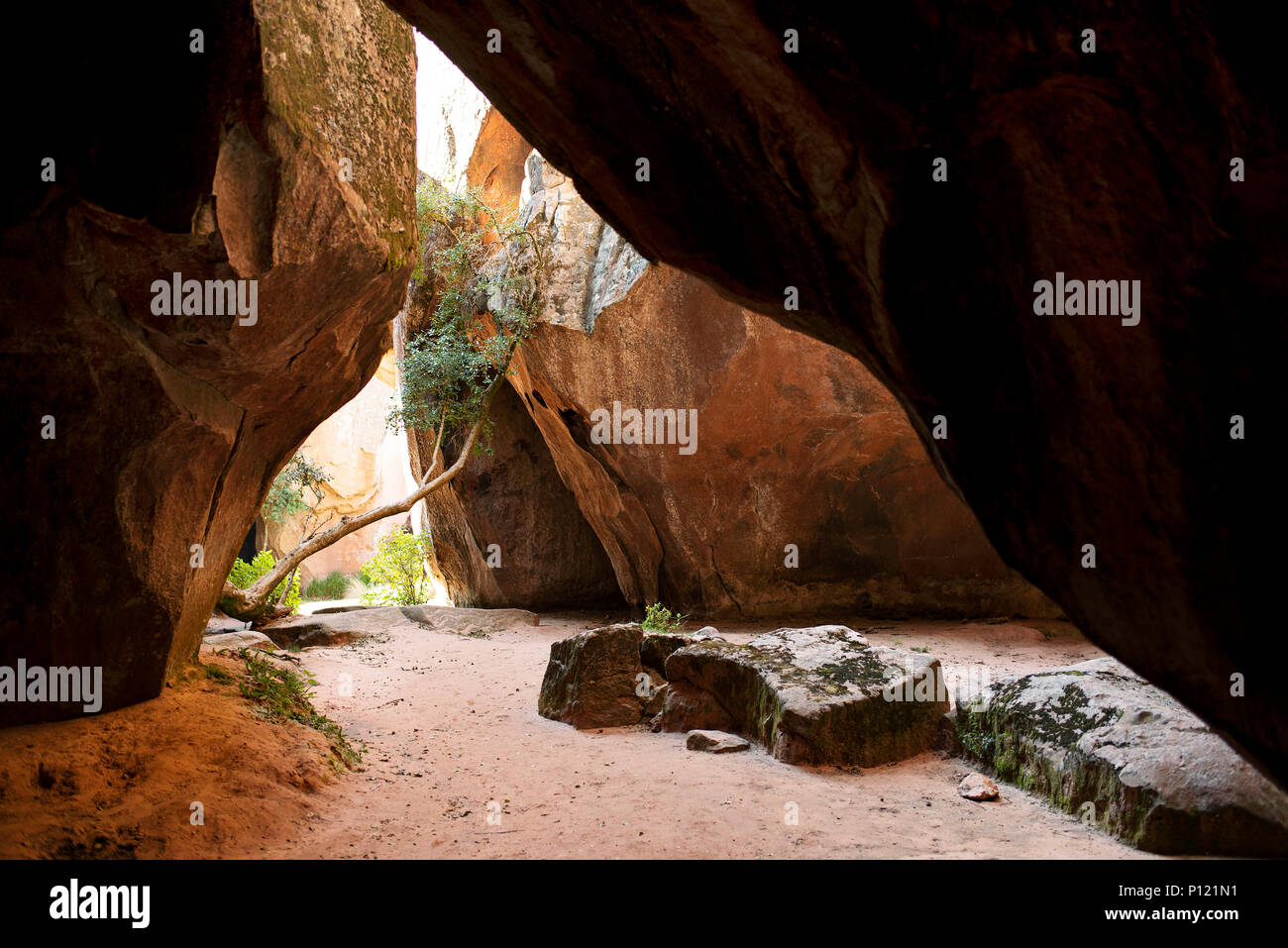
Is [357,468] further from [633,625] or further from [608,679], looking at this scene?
[608,679]

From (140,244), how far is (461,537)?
1185 centimetres

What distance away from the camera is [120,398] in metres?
4.24

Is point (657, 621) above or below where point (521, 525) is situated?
below

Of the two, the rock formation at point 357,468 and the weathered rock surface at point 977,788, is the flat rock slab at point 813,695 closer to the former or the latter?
the weathered rock surface at point 977,788

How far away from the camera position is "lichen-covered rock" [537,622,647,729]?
20.4 ft

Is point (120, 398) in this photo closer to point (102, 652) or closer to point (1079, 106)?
point (102, 652)

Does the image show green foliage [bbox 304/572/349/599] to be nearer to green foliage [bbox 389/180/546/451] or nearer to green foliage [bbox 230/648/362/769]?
green foliage [bbox 389/180/546/451]

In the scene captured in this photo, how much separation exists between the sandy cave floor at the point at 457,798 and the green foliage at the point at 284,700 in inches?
5.6

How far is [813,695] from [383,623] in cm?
723

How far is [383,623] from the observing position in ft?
36.0

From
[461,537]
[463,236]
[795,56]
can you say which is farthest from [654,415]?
[795,56]

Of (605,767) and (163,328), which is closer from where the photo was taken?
(163,328)

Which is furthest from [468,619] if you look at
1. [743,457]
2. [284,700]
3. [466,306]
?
[284,700]

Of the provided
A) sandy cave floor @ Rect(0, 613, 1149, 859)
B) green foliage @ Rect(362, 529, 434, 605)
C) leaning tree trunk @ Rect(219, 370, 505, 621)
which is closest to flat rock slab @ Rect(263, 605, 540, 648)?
leaning tree trunk @ Rect(219, 370, 505, 621)
